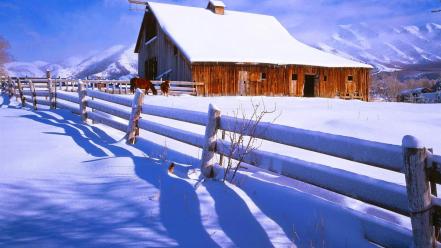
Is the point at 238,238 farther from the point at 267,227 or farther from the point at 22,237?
the point at 22,237

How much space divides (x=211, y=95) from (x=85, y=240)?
75.0ft

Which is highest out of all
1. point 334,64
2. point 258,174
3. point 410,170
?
point 334,64

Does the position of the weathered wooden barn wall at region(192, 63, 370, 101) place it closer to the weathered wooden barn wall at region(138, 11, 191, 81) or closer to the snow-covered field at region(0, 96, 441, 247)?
the weathered wooden barn wall at region(138, 11, 191, 81)

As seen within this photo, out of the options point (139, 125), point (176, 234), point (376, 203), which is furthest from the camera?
point (139, 125)

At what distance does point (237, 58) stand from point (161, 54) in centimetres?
695

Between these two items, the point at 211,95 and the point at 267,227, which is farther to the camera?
the point at 211,95

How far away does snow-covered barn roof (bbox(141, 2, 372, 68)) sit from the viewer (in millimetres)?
26031

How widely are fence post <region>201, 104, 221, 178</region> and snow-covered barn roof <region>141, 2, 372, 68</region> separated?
64.2ft

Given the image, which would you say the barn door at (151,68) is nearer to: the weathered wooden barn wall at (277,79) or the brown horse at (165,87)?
the weathered wooden barn wall at (277,79)

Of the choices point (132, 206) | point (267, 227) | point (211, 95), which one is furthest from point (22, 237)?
point (211, 95)

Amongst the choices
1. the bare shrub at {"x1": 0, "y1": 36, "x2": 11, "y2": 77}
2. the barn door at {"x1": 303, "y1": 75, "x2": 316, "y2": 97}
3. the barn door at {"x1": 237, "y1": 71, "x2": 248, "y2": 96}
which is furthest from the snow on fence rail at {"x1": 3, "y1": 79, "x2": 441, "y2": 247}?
the bare shrub at {"x1": 0, "y1": 36, "x2": 11, "y2": 77}

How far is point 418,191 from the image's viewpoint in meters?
2.56

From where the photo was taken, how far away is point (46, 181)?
15.3ft

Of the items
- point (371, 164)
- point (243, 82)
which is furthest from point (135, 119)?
point (243, 82)
